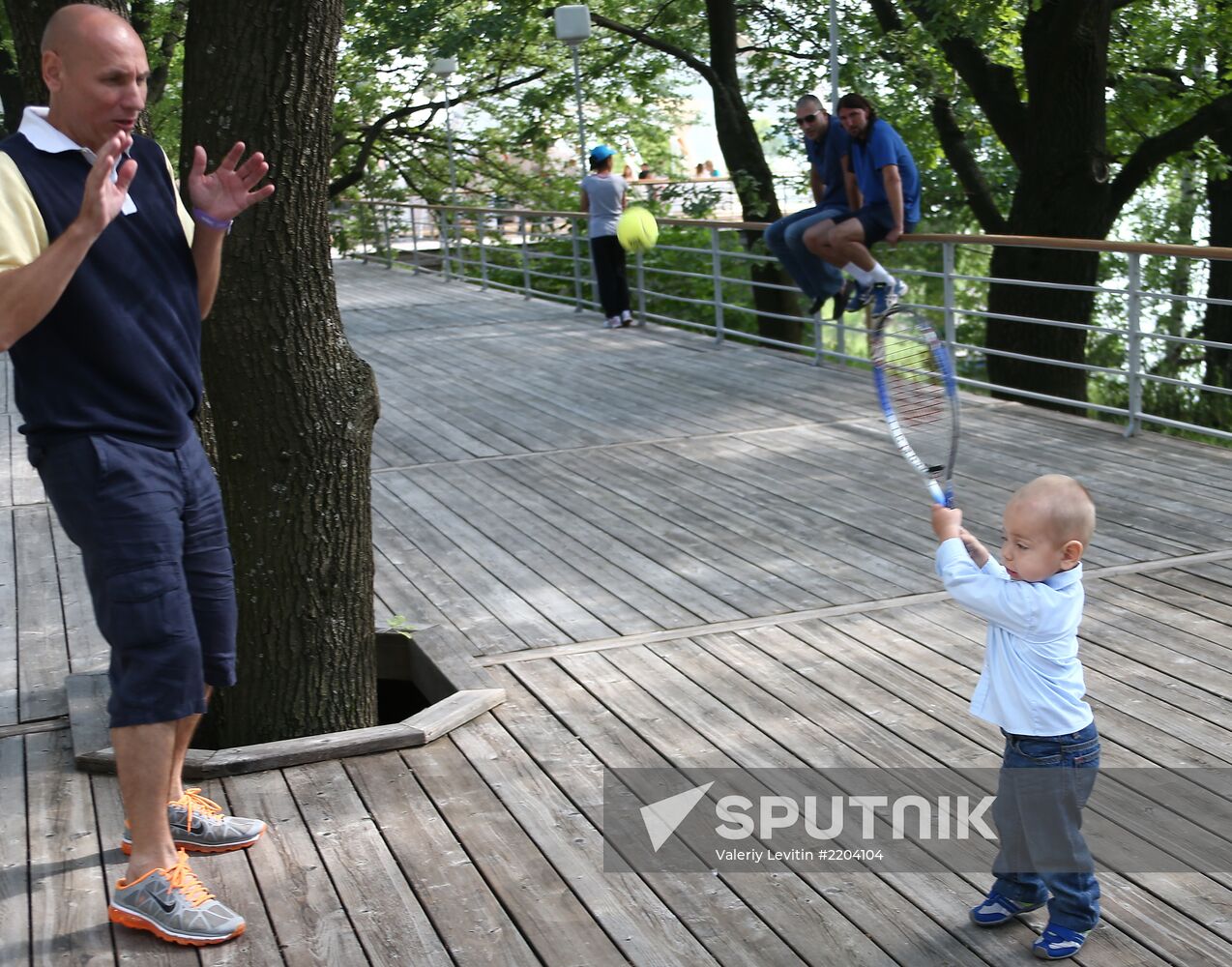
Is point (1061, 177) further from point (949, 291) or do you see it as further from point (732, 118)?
point (732, 118)

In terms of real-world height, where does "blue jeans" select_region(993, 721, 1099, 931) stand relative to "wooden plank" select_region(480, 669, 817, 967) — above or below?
above

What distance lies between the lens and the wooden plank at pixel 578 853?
2748 mm

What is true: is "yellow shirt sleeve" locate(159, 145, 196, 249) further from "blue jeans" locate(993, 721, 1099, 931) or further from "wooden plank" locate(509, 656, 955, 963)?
"blue jeans" locate(993, 721, 1099, 931)

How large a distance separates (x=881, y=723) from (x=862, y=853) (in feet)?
2.53

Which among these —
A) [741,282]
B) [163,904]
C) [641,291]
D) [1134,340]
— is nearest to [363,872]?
[163,904]

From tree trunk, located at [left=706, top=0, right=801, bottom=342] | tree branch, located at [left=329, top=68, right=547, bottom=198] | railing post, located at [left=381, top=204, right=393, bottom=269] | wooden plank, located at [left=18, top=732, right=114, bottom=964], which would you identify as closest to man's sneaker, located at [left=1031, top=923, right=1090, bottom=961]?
wooden plank, located at [left=18, top=732, right=114, bottom=964]

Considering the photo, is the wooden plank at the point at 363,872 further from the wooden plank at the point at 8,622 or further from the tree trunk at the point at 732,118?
the tree trunk at the point at 732,118

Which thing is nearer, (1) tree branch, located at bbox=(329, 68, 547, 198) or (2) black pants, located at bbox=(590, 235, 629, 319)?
(2) black pants, located at bbox=(590, 235, 629, 319)

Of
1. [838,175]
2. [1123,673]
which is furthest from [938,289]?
[1123,673]

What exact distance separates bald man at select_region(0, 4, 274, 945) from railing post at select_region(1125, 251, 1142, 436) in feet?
17.8

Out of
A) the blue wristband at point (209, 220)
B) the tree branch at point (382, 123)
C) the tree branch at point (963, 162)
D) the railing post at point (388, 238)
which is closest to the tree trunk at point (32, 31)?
the blue wristband at point (209, 220)

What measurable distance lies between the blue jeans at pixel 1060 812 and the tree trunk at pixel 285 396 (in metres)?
1.93

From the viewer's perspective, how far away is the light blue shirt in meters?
2.61

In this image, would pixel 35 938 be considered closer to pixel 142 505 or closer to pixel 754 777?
pixel 142 505
